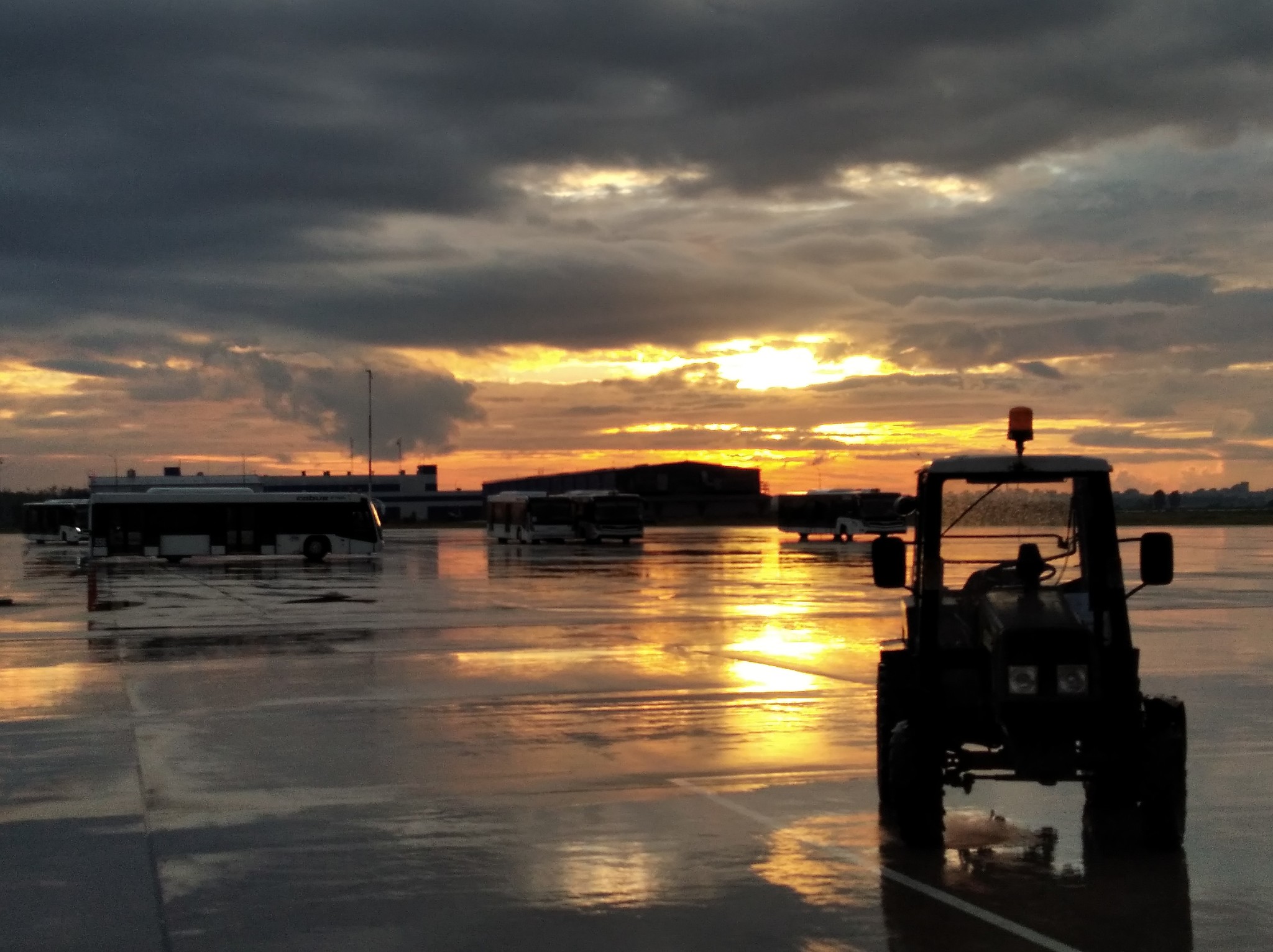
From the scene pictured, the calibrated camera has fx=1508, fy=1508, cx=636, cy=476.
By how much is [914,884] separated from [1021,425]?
2872 millimetres

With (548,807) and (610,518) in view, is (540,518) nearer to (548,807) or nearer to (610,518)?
(610,518)

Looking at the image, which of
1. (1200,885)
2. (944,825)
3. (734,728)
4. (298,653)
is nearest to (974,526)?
(944,825)

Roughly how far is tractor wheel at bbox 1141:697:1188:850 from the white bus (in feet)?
161

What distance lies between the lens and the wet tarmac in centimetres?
738

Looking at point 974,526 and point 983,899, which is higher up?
point 974,526

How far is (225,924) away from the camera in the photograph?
7340 millimetres

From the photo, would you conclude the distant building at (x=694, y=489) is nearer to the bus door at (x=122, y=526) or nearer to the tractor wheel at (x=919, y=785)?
the bus door at (x=122, y=526)

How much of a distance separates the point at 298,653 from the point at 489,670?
3.48m

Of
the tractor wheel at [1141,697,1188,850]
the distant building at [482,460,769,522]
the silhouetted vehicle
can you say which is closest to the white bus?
the silhouetted vehicle

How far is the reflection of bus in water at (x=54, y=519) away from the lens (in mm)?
87062

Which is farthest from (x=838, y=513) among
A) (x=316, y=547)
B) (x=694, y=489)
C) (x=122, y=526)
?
(x=694, y=489)

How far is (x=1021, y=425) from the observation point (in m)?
9.22

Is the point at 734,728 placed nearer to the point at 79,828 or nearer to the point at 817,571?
the point at 79,828

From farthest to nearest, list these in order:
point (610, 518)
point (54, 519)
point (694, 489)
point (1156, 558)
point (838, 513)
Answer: point (694, 489), point (54, 519), point (838, 513), point (610, 518), point (1156, 558)
